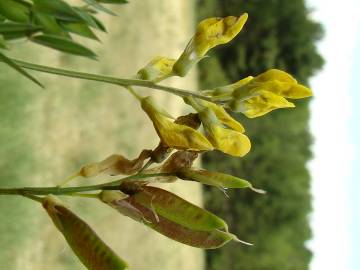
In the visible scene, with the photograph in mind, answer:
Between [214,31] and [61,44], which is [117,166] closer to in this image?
[214,31]

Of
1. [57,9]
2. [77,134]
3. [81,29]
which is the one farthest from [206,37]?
[77,134]

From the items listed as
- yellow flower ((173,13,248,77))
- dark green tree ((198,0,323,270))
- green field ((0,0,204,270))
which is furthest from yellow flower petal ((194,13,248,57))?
dark green tree ((198,0,323,270))

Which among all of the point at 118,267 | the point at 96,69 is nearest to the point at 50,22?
the point at 118,267

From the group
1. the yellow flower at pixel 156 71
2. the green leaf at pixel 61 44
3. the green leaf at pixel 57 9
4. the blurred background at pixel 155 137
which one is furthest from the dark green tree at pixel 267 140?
the yellow flower at pixel 156 71

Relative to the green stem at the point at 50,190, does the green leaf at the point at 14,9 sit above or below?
above

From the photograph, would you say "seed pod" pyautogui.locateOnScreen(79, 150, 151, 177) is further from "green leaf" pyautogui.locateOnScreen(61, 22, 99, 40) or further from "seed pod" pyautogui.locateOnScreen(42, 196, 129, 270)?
"green leaf" pyautogui.locateOnScreen(61, 22, 99, 40)

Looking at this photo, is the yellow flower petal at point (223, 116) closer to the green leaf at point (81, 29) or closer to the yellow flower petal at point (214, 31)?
the yellow flower petal at point (214, 31)
